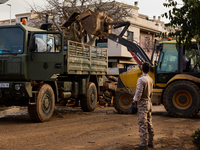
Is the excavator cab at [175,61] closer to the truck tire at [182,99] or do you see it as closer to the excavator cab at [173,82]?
the excavator cab at [173,82]

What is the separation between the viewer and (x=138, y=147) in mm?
6957

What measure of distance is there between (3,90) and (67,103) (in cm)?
710

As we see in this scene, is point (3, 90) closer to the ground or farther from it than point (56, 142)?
farther from it

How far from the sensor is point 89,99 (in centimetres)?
1426

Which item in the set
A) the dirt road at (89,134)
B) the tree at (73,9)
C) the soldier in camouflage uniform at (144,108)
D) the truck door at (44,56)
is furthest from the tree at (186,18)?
the tree at (73,9)

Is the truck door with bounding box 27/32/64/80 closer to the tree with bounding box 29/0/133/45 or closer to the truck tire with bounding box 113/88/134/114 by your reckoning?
the truck tire with bounding box 113/88/134/114

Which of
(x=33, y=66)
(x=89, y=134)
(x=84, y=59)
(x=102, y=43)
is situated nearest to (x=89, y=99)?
(x=84, y=59)

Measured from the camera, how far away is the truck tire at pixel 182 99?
39.4 feet

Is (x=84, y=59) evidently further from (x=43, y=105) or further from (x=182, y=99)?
(x=182, y=99)

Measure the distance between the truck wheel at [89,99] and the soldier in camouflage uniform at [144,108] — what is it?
7100 mm

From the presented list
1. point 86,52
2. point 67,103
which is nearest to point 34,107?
point 86,52

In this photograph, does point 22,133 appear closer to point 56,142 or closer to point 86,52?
point 56,142

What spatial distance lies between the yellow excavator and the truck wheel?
4.22 ft

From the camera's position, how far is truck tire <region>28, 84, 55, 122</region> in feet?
34.2
